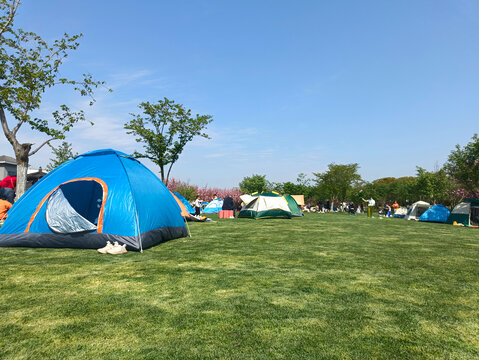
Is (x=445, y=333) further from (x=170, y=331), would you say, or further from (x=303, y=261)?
(x=303, y=261)

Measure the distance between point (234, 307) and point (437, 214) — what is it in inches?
823

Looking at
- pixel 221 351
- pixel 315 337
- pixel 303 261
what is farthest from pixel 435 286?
pixel 221 351

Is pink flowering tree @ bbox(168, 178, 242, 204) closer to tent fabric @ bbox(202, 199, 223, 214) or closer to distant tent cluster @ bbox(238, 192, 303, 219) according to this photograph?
tent fabric @ bbox(202, 199, 223, 214)

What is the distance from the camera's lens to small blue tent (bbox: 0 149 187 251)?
652 centimetres

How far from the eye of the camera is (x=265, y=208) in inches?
704

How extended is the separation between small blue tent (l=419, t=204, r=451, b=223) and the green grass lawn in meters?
16.4

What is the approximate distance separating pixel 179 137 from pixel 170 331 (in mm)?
25381

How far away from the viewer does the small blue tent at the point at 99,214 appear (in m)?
6.52

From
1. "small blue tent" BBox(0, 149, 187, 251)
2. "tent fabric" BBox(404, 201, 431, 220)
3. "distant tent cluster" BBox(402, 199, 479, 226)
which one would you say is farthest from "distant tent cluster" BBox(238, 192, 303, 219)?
"tent fabric" BBox(404, 201, 431, 220)

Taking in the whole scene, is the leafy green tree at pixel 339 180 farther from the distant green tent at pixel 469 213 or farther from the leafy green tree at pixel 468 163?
the distant green tent at pixel 469 213

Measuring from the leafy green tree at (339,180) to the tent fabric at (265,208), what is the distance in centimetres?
3406

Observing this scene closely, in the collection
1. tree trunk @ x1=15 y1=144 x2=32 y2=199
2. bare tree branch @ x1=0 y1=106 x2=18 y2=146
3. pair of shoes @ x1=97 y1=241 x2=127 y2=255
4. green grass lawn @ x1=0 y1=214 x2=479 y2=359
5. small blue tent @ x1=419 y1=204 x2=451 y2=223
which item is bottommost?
green grass lawn @ x1=0 y1=214 x2=479 y2=359

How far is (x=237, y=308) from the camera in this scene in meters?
3.26

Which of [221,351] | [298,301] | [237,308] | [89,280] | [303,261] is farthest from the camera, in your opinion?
[303,261]
